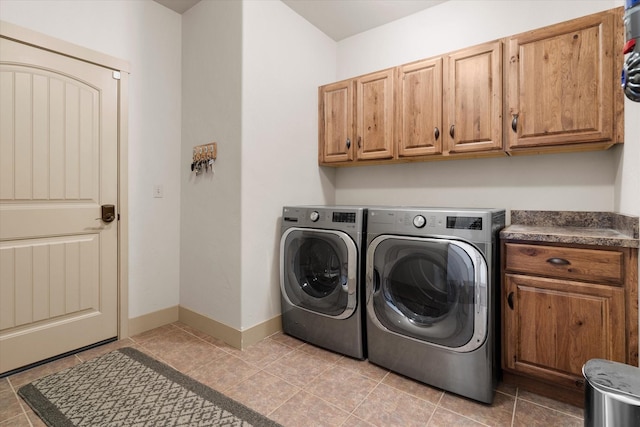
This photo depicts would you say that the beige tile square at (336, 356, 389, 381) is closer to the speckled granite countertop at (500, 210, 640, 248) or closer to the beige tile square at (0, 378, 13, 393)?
the speckled granite countertop at (500, 210, 640, 248)

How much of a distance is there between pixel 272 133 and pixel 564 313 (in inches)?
84.8

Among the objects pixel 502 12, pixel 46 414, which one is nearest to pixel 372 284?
pixel 46 414

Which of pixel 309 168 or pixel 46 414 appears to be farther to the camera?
pixel 309 168

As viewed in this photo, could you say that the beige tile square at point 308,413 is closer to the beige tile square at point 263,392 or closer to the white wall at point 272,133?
the beige tile square at point 263,392

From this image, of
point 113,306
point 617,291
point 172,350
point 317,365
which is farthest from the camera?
point 113,306

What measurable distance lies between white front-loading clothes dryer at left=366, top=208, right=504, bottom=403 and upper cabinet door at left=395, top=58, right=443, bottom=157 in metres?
0.70

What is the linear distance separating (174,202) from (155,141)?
1.72 feet

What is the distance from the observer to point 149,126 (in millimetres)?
2504

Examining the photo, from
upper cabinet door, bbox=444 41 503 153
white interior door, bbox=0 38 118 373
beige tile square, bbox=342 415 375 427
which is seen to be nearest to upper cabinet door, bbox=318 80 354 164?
upper cabinet door, bbox=444 41 503 153

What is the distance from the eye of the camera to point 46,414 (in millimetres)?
1478

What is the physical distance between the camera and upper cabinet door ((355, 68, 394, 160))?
2449 millimetres

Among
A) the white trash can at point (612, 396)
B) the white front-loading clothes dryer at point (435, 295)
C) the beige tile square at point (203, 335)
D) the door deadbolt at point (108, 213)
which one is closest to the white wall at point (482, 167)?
the white front-loading clothes dryer at point (435, 295)

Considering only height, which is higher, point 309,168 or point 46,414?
point 309,168

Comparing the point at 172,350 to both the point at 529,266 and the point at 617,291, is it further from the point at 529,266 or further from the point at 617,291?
the point at 617,291
